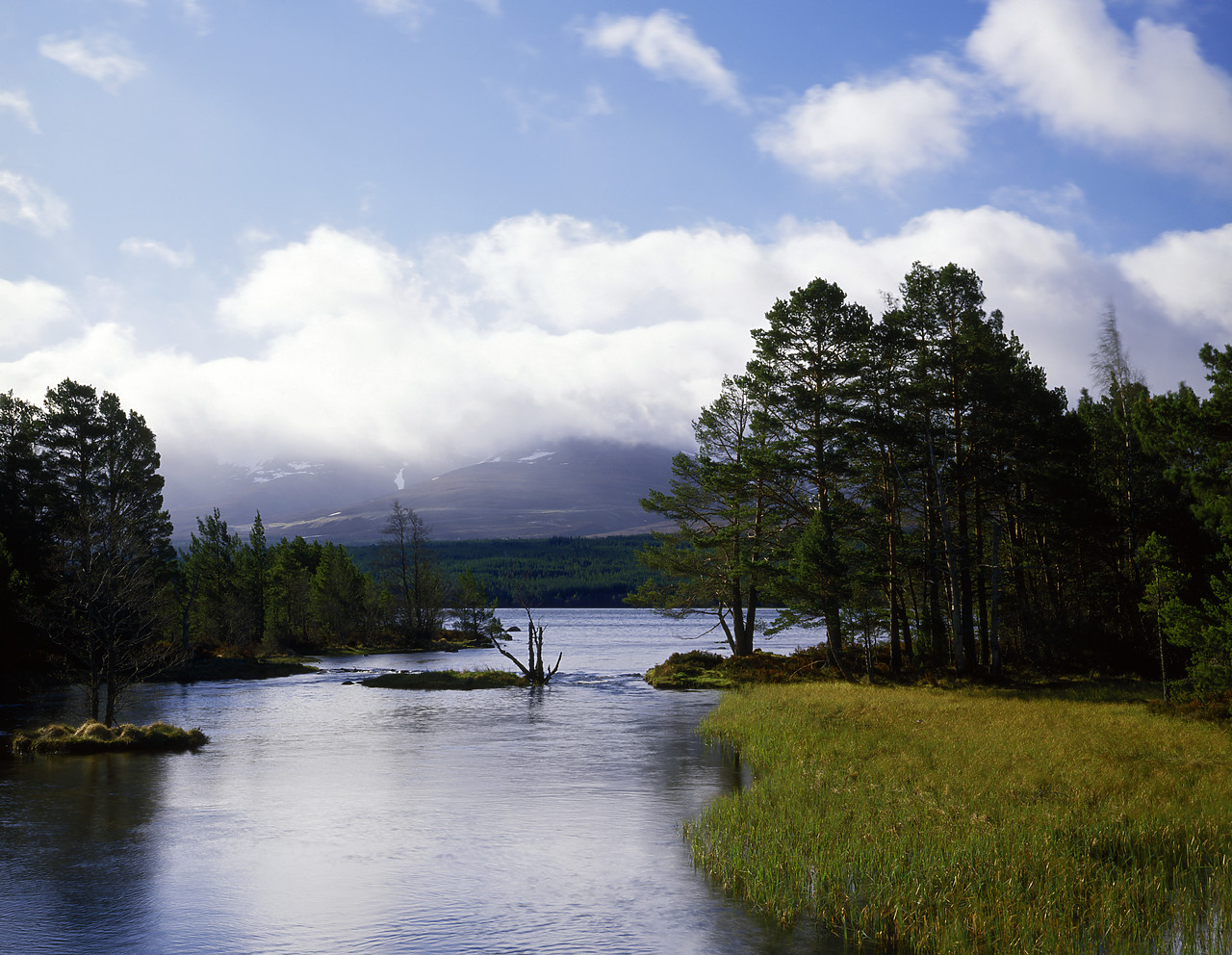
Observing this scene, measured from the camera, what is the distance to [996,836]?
1466cm

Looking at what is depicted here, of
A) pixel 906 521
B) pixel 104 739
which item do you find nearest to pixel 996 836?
pixel 104 739

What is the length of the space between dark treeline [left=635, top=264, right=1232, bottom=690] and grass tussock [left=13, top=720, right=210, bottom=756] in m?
Answer: 24.8

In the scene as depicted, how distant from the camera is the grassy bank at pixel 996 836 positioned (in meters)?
12.1

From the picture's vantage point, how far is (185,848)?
1841 cm

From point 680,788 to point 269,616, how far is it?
78.0 metres

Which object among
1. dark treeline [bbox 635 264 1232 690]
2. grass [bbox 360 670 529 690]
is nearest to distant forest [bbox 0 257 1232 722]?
dark treeline [bbox 635 264 1232 690]

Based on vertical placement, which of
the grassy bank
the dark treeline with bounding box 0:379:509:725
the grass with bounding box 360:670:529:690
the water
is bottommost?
the grass with bounding box 360:670:529:690

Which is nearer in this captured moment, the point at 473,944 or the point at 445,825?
the point at 473,944

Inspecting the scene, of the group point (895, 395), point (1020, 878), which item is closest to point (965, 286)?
point (895, 395)

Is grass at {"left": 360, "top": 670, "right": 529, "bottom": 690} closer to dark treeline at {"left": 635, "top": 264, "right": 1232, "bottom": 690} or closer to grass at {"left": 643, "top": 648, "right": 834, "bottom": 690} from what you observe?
grass at {"left": 643, "top": 648, "right": 834, "bottom": 690}

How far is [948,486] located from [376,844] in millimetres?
30436

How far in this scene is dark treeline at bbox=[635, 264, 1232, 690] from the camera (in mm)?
37312

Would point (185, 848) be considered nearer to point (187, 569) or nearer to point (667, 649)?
point (667, 649)

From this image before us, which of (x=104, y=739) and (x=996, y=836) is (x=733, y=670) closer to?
(x=104, y=739)
